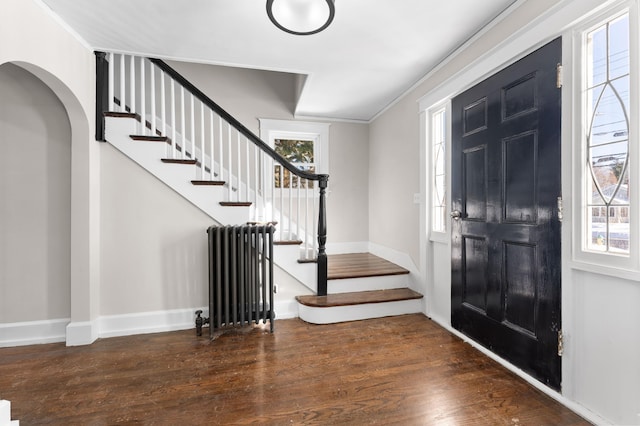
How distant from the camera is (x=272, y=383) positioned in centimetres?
183

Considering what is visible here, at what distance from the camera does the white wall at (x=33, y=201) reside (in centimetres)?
238

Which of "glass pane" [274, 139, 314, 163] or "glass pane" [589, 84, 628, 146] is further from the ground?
"glass pane" [274, 139, 314, 163]

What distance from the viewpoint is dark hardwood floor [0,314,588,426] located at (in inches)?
60.9

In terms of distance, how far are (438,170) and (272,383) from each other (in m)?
2.36

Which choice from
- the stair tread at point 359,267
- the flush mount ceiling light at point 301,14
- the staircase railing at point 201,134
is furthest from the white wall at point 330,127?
the flush mount ceiling light at point 301,14

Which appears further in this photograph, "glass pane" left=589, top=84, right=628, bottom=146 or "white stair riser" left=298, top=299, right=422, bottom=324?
"white stair riser" left=298, top=299, right=422, bottom=324

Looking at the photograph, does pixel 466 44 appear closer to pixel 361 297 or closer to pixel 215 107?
pixel 215 107

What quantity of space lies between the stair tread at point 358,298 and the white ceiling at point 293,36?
2.27 meters

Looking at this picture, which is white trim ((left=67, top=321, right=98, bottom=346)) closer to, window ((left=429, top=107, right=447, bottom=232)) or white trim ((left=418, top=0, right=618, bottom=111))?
window ((left=429, top=107, right=447, bottom=232))

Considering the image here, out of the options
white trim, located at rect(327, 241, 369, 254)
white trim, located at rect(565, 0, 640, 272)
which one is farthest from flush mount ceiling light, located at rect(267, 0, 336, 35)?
white trim, located at rect(327, 241, 369, 254)

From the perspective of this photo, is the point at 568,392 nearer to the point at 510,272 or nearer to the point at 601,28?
the point at 510,272

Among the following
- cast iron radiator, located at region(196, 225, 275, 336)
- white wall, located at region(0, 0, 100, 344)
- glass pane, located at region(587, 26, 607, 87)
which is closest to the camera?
glass pane, located at region(587, 26, 607, 87)

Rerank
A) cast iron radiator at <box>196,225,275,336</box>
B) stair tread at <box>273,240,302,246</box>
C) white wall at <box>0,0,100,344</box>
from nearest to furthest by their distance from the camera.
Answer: white wall at <box>0,0,100,344</box> → cast iron radiator at <box>196,225,275,336</box> → stair tread at <box>273,240,302,246</box>

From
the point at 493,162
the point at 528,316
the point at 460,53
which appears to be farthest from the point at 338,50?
Result: the point at 528,316
